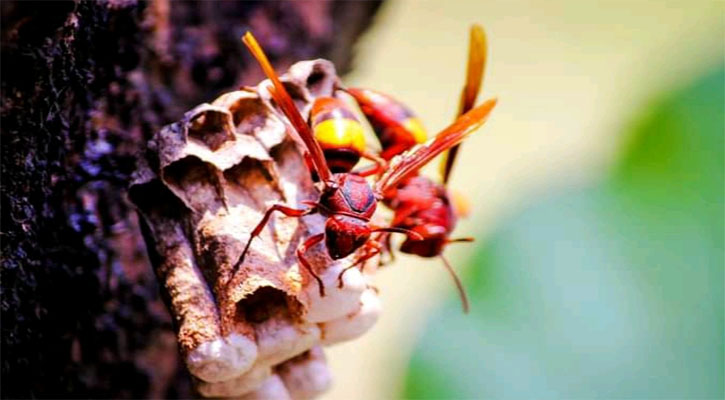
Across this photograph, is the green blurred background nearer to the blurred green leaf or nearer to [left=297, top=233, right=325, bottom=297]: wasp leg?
the blurred green leaf

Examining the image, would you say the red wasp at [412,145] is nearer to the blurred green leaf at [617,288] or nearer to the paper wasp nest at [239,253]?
the paper wasp nest at [239,253]

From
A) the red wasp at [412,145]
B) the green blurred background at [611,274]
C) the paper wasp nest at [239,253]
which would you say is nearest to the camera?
the paper wasp nest at [239,253]

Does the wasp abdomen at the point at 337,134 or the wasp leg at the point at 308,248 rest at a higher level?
the wasp abdomen at the point at 337,134

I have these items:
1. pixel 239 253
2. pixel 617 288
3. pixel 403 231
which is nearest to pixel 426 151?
pixel 403 231

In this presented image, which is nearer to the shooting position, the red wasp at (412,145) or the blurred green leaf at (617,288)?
the red wasp at (412,145)

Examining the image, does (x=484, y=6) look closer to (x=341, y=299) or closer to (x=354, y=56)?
(x=354, y=56)

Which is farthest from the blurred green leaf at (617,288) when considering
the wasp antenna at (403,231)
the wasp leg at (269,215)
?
the wasp leg at (269,215)

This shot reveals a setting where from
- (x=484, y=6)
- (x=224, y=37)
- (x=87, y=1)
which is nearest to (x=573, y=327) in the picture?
(x=224, y=37)
